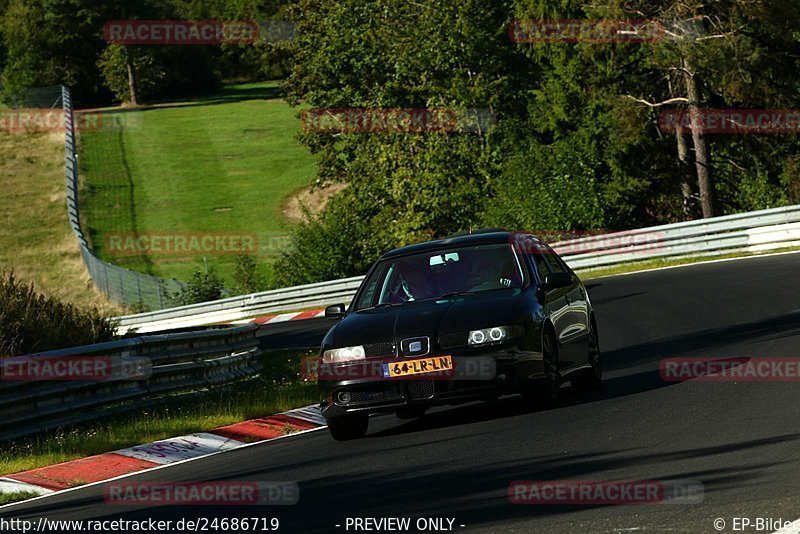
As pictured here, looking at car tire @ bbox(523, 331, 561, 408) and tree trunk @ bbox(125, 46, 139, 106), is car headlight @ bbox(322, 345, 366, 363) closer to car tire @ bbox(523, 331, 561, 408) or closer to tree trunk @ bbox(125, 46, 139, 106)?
car tire @ bbox(523, 331, 561, 408)

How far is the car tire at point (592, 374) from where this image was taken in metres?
12.0

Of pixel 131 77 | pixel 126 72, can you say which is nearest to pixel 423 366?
pixel 131 77

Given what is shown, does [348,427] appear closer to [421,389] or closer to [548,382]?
[421,389]

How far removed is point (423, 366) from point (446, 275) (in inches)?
56.9

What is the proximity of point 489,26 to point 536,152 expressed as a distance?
24.5ft

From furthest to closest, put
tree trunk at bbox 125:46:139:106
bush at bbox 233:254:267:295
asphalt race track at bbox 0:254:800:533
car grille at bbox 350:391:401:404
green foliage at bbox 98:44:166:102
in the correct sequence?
tree trunk at bbox 125:46:139:106 → green foliage at bbox 98:44:166:102 → bush at bbox 233:254:267:295 → car grille at bbox 350:391:401:404 → asphalt race track at bbox 0:254:800:533

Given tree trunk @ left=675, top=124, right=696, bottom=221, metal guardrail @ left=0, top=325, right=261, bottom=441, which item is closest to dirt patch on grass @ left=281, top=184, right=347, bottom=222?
tree trunk @ left=675, top=124, right=696, bottom=221

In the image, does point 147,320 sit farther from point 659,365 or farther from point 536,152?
point 659,365

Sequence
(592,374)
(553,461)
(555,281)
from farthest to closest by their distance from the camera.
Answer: (592,374) < (555,281) < (553,461)

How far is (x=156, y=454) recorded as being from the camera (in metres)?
11.3

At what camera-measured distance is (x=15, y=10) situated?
3912 inches

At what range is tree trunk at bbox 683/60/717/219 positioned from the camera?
38844mm

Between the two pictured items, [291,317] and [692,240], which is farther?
[291,317]

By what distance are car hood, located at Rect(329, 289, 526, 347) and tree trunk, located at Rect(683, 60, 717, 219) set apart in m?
29.4
